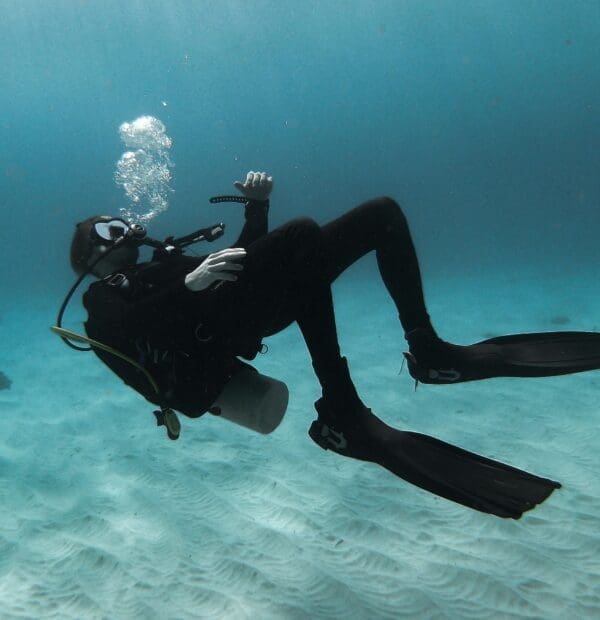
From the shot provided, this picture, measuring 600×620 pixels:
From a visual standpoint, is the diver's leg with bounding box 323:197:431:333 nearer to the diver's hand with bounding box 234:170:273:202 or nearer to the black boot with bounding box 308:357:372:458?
the diver's hand with bounding box 234:170:273:202

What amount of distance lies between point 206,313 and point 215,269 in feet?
1.47

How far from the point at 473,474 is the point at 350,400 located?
87 cm

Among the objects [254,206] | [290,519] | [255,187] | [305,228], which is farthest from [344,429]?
[290,519]

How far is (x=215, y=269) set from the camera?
2643mm

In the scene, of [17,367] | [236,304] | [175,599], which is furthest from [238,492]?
[17,367]

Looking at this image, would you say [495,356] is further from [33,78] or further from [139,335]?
[33,78]

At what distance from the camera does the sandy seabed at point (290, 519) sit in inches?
155

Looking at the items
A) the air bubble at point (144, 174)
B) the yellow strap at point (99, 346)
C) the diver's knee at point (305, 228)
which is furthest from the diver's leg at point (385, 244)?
the air bubble at point (144, 174)

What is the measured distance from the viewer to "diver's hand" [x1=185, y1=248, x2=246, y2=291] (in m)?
2.65

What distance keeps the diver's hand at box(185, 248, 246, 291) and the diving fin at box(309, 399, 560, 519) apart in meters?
1.18

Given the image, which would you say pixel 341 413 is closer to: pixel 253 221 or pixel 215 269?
pixel 215 269

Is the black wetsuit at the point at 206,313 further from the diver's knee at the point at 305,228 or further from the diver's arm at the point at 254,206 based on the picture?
the diver's arm at the point at 254,206

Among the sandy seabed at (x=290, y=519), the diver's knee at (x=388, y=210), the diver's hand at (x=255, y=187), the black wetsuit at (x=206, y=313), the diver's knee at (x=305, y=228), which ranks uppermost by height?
the diver's knee at (x=388, y=210)

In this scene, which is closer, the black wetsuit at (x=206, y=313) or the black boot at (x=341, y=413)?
the black wetsuit at (x=206, y=313)
